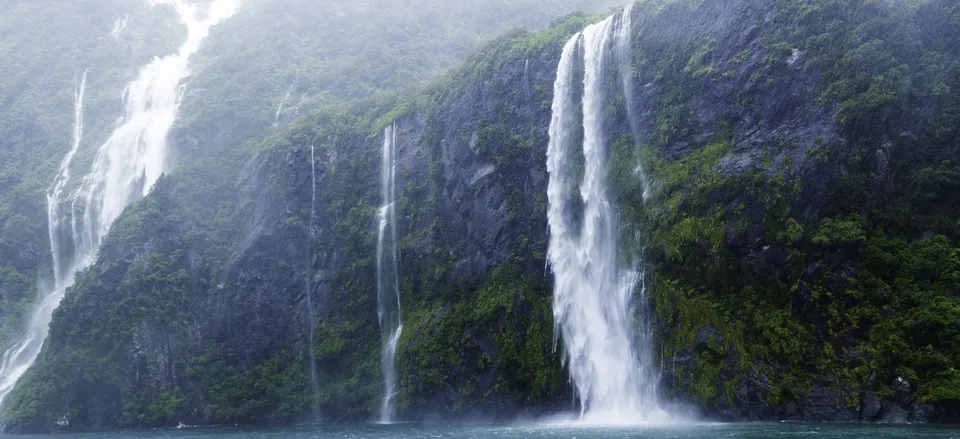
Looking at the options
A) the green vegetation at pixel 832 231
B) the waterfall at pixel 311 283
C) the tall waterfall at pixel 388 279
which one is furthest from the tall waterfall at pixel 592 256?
the waterfall at pixel 311 283

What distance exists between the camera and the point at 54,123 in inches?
2306

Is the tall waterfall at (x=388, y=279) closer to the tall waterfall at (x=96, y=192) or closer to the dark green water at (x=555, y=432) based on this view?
the dark green water at (x=555, y=432)

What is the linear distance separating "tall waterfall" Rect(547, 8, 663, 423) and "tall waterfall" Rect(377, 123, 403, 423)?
8.50 metres

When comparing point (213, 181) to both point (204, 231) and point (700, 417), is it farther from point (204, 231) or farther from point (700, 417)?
point (700, 417)


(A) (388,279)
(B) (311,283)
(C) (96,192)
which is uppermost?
(C) (96,192)

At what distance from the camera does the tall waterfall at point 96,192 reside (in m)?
44.4

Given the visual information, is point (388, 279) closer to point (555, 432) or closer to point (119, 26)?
point (555, 432)

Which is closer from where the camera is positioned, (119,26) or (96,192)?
(96,192)

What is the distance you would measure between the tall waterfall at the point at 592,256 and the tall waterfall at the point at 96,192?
26186 millimetres

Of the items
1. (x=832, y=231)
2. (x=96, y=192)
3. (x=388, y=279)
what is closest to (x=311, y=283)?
(x=388, y=279)

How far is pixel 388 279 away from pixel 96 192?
22.0m

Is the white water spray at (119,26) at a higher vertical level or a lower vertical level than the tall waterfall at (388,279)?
higher

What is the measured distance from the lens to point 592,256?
1238 inches

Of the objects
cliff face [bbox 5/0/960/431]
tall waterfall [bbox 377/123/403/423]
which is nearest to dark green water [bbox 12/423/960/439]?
cliff face [bbox 5/0/960/431]
